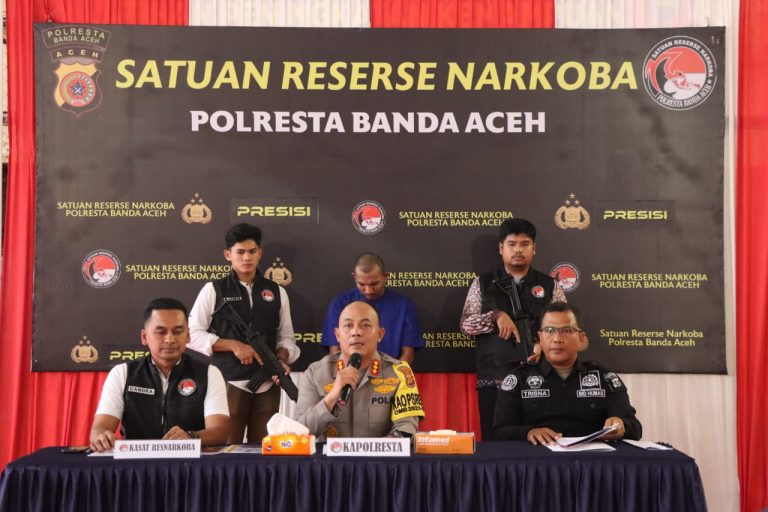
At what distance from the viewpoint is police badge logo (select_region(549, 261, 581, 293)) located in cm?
504

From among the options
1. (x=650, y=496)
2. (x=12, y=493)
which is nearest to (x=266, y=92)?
(x=12, y=493)

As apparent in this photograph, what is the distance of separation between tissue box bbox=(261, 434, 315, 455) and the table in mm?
96

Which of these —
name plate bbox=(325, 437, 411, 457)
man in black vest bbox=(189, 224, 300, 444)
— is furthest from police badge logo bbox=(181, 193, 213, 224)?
name plate bbox=(325, 437, 411, 457)

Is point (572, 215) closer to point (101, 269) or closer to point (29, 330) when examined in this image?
point (101, 269)

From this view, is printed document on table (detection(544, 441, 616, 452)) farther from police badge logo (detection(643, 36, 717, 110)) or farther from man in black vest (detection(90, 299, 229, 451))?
police badge logo (detection(643, 36, 717, 110))

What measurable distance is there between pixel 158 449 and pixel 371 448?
0.73 metres

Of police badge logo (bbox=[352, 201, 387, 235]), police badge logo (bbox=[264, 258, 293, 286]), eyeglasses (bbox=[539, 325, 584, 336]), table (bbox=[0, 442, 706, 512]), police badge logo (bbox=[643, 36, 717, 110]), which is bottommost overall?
table (bbox=[0, 442, 706, 512])

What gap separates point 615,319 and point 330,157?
204 centimetres

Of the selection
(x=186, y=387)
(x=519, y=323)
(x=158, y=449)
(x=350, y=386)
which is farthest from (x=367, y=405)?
(x=519, y=323)

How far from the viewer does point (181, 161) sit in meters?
5.07

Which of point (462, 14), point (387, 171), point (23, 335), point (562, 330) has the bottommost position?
point (23, 335)

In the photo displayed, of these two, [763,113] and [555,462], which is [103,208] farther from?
[763,113]

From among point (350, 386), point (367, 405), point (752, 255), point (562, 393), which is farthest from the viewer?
point (752, 255)

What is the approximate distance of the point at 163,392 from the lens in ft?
10.9
